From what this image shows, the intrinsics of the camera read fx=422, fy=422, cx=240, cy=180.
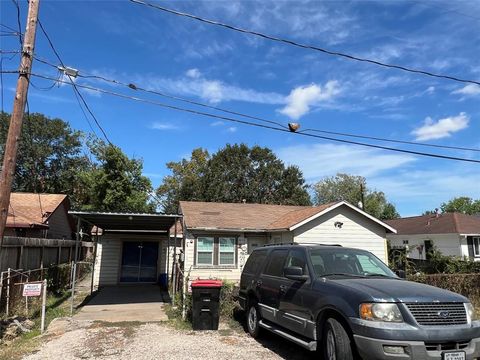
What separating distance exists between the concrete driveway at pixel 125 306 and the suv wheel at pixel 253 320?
320cm

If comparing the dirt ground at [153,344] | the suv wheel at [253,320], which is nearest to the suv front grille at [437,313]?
the dirt ground at [153,344]

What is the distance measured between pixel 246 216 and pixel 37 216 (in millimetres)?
12258

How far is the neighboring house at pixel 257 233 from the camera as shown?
1884cm

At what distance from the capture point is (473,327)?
560 centimetres

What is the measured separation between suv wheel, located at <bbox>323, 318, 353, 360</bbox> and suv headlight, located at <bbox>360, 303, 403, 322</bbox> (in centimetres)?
46

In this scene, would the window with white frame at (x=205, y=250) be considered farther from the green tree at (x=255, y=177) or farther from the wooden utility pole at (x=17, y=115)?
the green tree at (x=255, y=177)

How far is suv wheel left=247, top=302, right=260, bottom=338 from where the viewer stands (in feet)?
29.1

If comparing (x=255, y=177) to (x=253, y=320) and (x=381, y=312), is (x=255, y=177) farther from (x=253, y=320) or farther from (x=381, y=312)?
(x=381, y=312)

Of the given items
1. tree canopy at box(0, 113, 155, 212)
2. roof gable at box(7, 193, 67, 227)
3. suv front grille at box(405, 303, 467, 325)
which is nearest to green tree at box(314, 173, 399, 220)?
tree canopy at box(0, 113, 155, 212)

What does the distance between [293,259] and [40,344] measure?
5.48 m

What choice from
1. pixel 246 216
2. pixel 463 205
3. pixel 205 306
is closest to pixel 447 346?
pixel 205 306

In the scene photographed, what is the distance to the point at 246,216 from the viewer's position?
21734 millimetres

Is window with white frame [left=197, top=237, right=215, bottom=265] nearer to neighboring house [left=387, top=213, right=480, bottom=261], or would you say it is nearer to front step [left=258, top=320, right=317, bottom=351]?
front step [left=258, top=320, right=317, bottom=351]

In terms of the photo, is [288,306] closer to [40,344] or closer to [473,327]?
[473,327]
